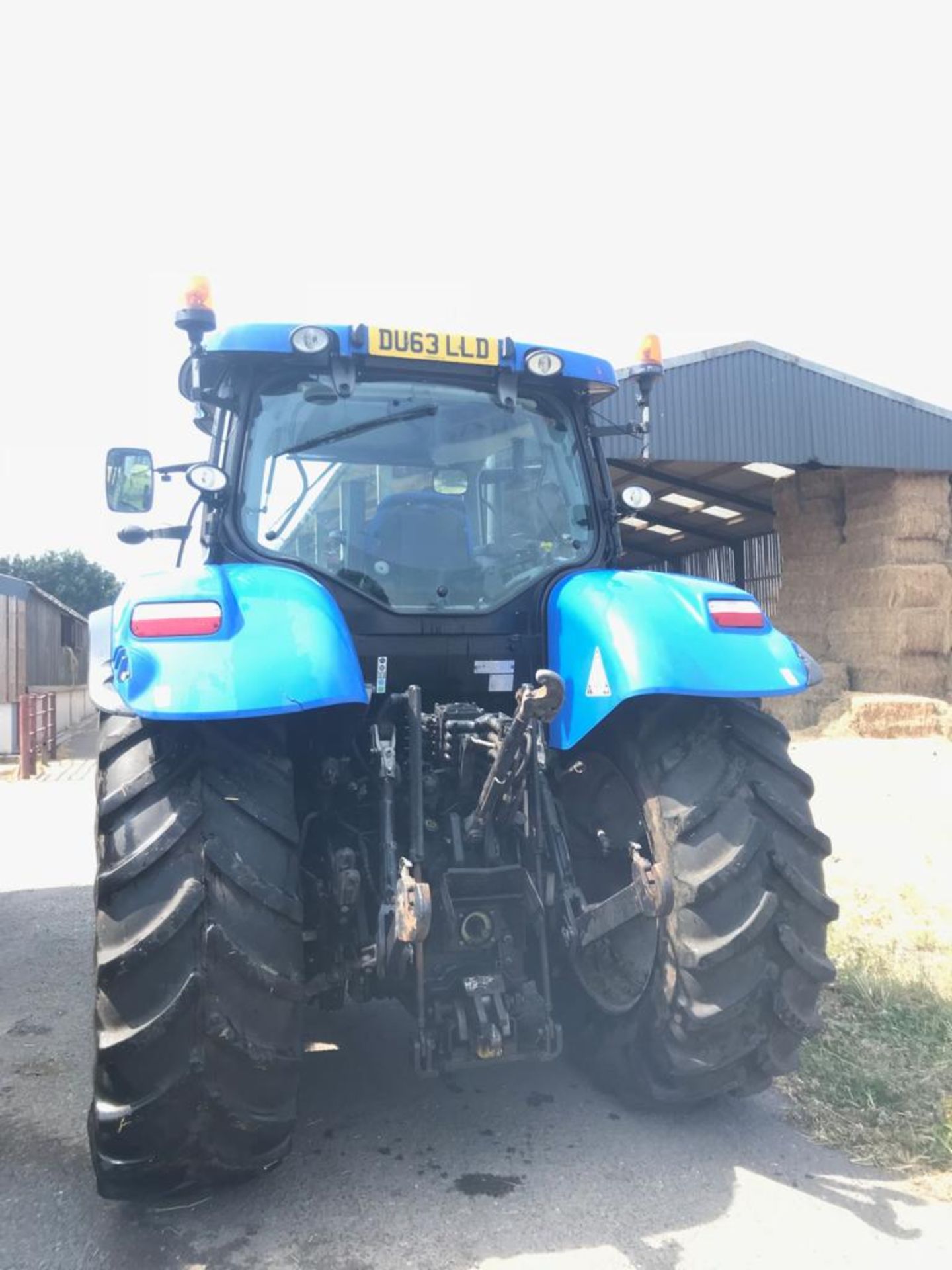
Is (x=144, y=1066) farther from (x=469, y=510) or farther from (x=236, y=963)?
(x=469, y=510)

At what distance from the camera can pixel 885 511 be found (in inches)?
550

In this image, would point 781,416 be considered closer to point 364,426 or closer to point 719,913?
point 364,426

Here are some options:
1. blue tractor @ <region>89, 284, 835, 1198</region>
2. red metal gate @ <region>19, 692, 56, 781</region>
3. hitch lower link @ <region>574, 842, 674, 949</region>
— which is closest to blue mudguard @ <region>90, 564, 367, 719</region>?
blue tractor @ <region>89, 284, 835, 1198</region>

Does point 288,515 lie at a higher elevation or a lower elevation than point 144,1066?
higher

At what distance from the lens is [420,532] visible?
3.48 meters

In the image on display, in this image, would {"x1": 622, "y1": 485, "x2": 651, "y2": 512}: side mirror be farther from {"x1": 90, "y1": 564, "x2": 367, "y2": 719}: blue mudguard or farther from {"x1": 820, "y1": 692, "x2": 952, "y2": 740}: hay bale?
{"x1": 820, "y1": 692, "x2": 952, "y2": 740}: hay bale

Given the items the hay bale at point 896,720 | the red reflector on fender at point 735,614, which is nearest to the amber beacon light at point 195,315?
the red reflector on fender at point 735,614

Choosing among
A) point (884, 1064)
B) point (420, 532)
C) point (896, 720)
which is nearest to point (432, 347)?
point (420, 532)

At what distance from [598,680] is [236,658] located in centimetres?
106

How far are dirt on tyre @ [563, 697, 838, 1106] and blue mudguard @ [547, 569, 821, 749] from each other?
0.18m

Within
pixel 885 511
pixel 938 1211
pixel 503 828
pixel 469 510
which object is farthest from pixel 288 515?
pixel 885 511

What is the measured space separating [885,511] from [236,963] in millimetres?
13215

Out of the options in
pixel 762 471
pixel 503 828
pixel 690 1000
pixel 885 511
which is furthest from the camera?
pixel 762 471

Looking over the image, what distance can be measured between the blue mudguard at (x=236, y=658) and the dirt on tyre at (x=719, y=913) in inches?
37.7
